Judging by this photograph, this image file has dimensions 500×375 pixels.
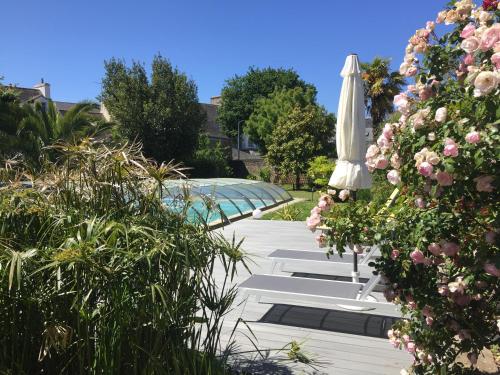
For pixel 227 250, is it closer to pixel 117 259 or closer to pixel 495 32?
pixel 117 259

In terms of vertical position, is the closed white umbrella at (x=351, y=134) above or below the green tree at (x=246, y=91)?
below

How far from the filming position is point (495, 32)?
170 cm

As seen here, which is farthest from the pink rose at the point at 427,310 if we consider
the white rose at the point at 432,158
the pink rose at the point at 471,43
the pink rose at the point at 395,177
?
the pink rose at the point at 471,43

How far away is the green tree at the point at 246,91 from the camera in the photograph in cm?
→ 4691

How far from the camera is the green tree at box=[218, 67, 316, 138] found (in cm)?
4691

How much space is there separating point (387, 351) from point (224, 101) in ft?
150

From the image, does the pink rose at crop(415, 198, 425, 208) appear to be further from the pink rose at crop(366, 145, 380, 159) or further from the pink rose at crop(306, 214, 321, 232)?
the pink rose at crop(306, 214, 321, 232)

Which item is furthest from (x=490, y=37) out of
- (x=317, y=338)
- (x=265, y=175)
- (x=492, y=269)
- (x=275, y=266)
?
(x=265, y=175)

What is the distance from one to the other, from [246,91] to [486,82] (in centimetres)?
4706

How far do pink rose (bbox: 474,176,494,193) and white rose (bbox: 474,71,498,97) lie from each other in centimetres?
32

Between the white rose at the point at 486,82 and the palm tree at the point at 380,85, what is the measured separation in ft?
79.0

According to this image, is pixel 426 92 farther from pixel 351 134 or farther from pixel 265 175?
pixel 265 175

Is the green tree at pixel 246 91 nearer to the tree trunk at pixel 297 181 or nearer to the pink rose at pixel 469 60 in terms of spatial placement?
the tree trunk at pixel 297 181

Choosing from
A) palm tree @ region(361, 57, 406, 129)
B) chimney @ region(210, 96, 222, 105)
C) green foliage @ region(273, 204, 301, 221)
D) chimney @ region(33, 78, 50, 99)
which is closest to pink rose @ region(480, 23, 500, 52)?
green foliage @ region(273, 204, 301, 221)
